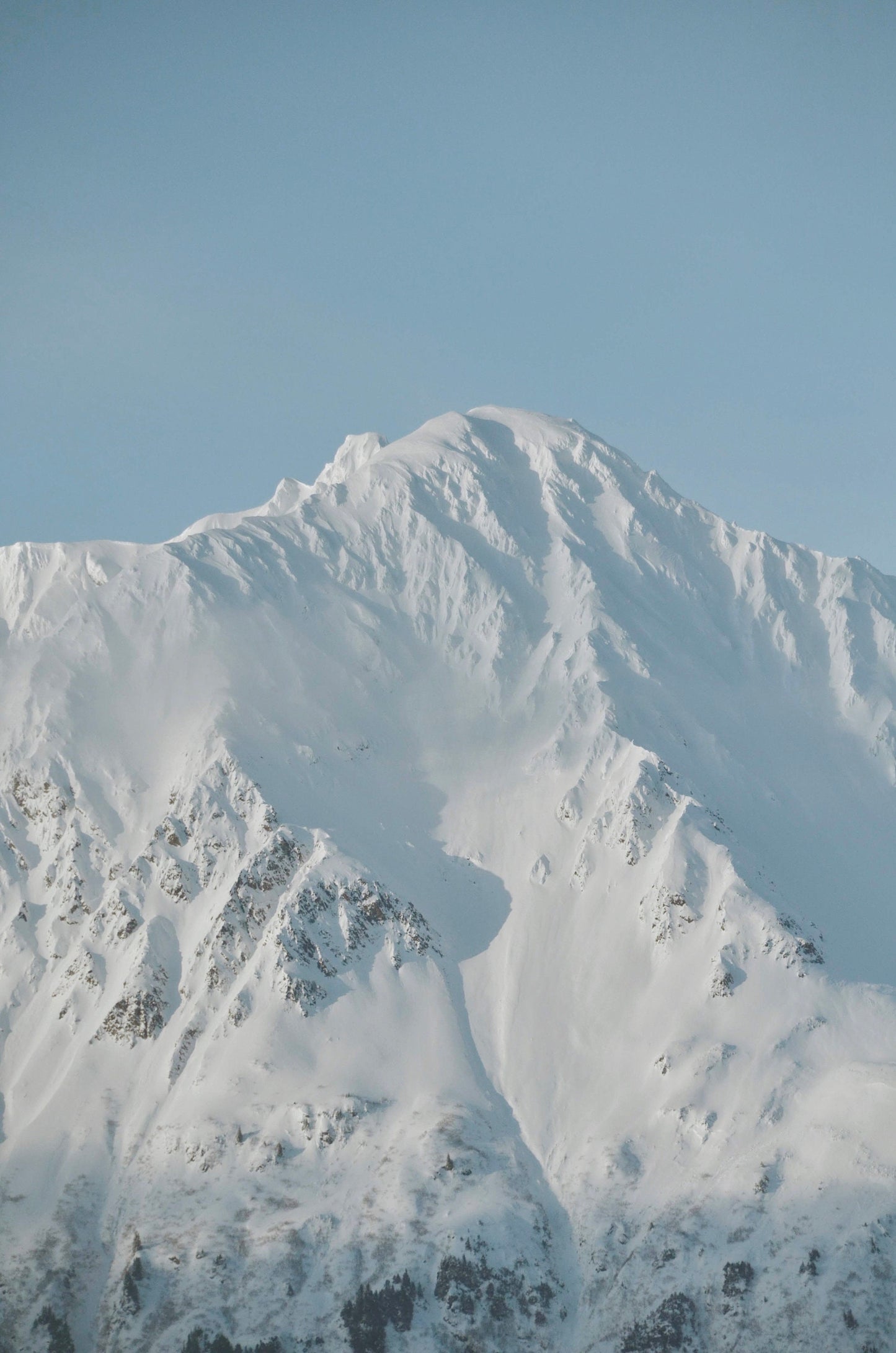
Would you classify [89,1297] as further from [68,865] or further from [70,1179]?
[68,865]

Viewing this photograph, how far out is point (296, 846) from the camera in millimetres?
163250

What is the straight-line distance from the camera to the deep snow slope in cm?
11938

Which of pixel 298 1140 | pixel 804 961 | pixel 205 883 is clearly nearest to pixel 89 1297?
pixel 298 1140

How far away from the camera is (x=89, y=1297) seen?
12006 cm

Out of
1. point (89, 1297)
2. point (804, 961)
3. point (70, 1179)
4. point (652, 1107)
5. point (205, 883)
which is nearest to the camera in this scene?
point (89, 1297)

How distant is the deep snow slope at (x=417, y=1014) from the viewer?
392 feet

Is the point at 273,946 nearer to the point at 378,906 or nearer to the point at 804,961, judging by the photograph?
the point at 378,906

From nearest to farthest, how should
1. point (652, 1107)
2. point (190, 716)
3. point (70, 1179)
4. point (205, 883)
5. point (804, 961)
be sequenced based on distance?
point (70, 1179) < point (652, 1107) < point (804, 961) < point (205, 883) < point (190, 716)

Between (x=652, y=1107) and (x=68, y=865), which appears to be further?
(x=68, y=865)

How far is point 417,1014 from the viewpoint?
151 metres

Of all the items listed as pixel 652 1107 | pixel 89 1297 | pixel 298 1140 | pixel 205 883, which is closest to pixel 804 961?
pixel 652 1107

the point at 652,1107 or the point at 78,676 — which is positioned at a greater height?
the point at 78,676

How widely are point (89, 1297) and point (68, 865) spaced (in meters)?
62.1

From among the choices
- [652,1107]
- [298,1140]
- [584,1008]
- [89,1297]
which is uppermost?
[584,1008]
